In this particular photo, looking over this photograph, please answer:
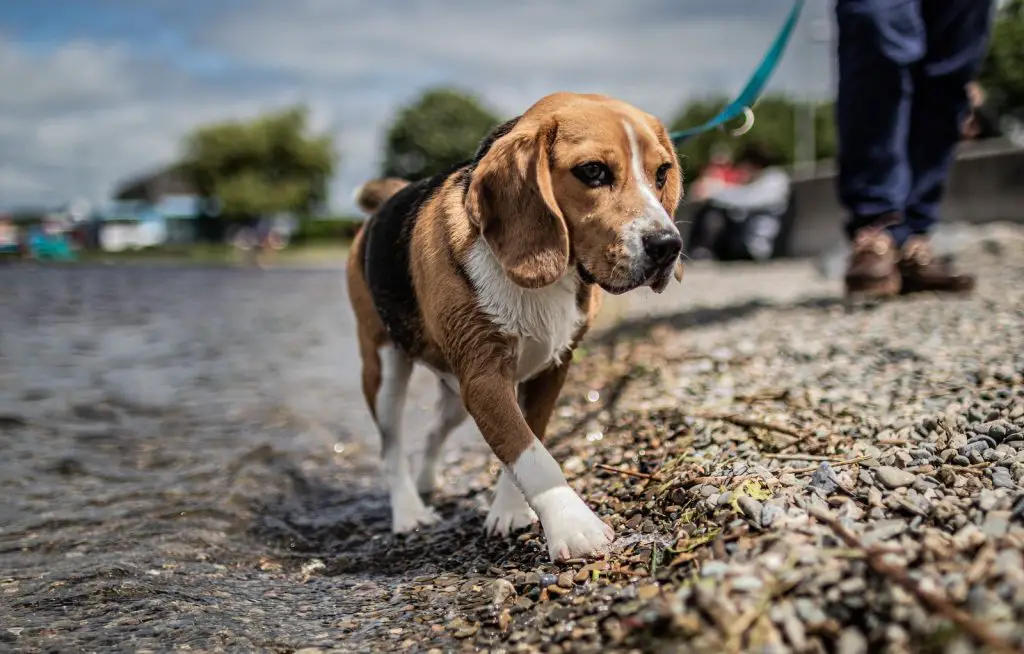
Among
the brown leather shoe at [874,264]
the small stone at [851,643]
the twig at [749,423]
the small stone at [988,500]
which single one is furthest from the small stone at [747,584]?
the brown leather shoe at [874,264]

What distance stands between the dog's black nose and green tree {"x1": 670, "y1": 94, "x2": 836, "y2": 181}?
6723cm

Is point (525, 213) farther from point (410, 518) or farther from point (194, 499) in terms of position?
point (194, 499)

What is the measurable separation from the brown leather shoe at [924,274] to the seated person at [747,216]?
9921 millimetres

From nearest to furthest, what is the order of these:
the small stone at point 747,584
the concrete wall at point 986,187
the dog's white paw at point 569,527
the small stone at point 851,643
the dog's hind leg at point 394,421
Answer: the small stone at point 851,643 → the small stone at point 747,584 → the dog's white paw at point 569,527 → the dog's hind leg at point 394,421 → the concrete wall at point 986,187

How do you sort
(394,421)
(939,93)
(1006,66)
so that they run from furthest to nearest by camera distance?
(1006,66) → (939,93) → (394,421)

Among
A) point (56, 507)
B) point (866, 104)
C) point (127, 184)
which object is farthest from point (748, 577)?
point (127, 184)

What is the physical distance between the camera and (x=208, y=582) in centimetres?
Answer: 320

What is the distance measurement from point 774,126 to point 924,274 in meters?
72.5

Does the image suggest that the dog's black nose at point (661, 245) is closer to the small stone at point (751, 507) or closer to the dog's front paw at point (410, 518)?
the small stone at point (751, 507)

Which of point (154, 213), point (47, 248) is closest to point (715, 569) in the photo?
point (47, 248)

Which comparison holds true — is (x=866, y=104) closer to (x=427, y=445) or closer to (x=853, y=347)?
(x=853, y=347)

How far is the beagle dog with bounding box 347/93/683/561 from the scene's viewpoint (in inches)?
108

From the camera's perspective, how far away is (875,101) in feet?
19.6

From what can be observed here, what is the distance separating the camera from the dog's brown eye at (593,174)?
9.30 feet
